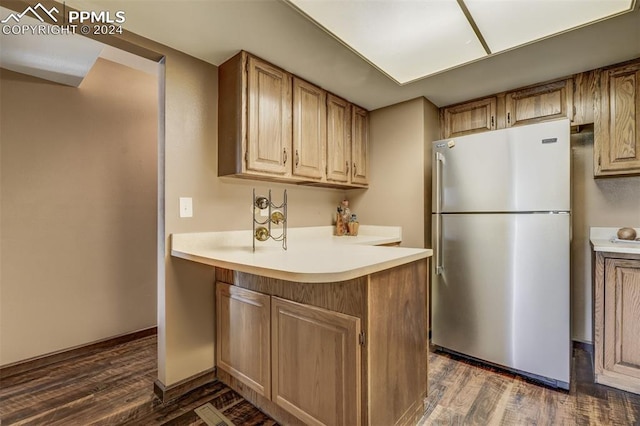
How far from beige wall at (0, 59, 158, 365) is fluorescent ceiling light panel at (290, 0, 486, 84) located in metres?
2.05

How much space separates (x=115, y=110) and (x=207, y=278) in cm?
179

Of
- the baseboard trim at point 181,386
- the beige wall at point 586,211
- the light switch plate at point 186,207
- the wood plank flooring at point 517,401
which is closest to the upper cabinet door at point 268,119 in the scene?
the light switch plate at point 186,207

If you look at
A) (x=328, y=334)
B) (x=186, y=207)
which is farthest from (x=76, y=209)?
(x=328, y=334)

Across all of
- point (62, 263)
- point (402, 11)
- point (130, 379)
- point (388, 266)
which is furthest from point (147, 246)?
point (402, 11)

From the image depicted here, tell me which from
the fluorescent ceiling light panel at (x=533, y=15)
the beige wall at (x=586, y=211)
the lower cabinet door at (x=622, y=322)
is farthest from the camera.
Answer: the beige wall at (x=586, y=211)

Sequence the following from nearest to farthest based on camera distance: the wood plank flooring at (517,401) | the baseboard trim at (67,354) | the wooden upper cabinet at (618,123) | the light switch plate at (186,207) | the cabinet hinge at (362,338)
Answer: the cabinet hinge at (362,338) → the wood plank flooring at (517,401) → the light switch plate at (186,207) → the wooden upper cabinet at (618,123) → the baseboard trim at (67,354)

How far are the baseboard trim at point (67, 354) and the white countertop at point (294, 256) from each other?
145cm

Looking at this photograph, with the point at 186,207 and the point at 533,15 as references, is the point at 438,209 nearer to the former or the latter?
the point at 533,15

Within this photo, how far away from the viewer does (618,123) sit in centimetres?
203

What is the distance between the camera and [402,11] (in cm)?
150

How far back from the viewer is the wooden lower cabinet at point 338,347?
1.24 metres

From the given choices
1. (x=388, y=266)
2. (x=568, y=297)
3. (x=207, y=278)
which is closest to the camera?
(x=388, y=266)

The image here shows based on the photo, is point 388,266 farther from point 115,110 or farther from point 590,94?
point 115,110

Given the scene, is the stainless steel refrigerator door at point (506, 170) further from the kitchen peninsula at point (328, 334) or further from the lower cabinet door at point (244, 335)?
the lower cabinet door at point (244, 335)
